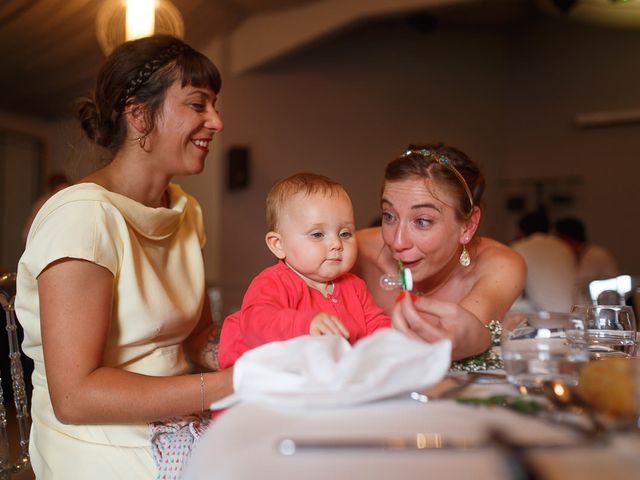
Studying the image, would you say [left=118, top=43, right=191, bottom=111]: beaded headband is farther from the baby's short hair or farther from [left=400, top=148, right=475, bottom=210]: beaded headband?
[left=400, top=148, right=475, bottom=210]: beaded headband

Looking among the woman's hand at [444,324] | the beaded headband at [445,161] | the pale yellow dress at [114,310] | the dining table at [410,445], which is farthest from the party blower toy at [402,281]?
the beaded headband at [445,161]

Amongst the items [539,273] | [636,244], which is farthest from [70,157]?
[636,244]

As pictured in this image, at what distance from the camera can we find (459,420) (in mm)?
892

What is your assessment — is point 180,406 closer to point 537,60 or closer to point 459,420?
point 459,420

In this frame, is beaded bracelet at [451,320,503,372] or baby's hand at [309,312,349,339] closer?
baby's hand at [309,312,349,339]

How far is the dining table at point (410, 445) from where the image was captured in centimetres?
71

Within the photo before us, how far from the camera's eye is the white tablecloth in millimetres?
708

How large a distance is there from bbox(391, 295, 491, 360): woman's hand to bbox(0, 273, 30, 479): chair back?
1196mm

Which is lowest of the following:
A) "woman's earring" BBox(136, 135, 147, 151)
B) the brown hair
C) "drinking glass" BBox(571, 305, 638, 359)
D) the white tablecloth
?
the white tablecloth

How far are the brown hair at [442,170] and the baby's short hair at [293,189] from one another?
48 cm

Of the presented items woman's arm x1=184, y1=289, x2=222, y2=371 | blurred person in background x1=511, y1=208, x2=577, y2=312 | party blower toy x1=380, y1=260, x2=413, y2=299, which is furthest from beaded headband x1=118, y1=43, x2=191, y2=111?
blurred person in background x1=511, y1=208, x2=577, y2=312

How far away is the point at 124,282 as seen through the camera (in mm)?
1671

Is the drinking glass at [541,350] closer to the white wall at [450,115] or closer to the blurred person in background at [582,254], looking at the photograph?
the blurred person in background at [582,254]

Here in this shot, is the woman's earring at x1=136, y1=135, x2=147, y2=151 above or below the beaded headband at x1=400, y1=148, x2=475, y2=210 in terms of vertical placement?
above
